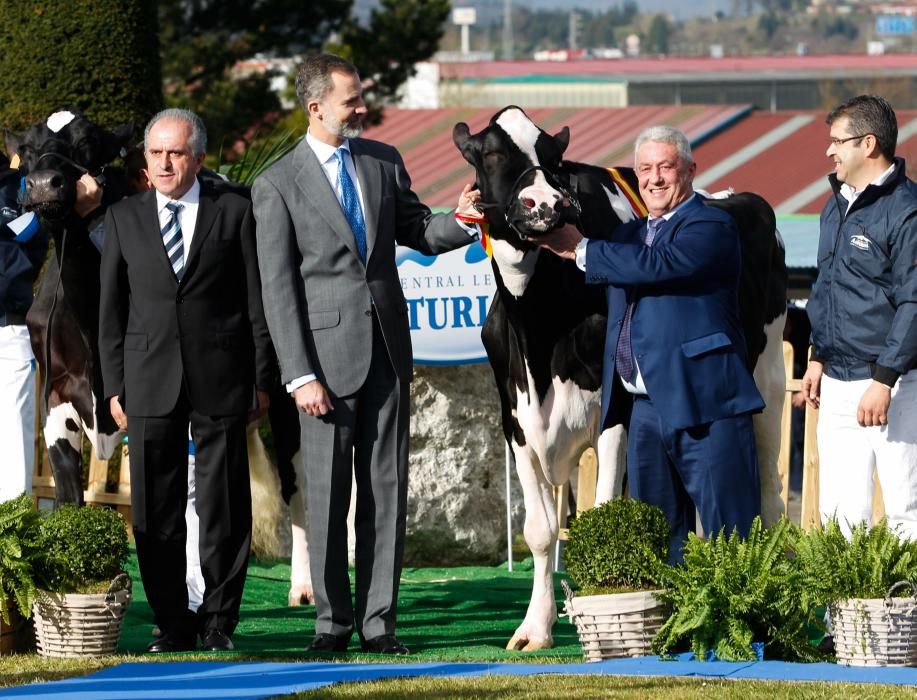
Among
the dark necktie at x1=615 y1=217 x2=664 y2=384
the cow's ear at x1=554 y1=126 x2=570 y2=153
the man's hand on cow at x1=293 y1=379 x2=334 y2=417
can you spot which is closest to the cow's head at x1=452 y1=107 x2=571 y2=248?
the cow's ear at x1=554 y1=126 x2=570 y2=153

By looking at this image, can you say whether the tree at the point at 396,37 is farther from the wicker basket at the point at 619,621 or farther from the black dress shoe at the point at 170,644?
the wicker basket at the point at 619,621

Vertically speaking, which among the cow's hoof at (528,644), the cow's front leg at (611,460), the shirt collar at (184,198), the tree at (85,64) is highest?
the tree at (85,64)

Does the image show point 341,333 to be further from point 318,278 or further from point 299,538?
point 299,538

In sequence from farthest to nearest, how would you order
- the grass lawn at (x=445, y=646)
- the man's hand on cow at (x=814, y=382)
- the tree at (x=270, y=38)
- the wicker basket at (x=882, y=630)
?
1. the tree at (x=270, y=38)
2. the man's hand on cow at (x=814, y=382)
3. the wicker basket at (x=882, y=630)
4. the grass lawn at (x=445, y=646)

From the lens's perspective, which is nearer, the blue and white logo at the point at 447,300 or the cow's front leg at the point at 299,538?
the cow's front leg at the point at 299,538

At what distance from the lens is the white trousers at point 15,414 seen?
804 centimetres

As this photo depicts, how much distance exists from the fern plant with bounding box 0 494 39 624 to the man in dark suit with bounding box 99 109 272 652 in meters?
0.49

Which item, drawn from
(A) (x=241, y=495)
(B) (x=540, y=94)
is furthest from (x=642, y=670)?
(B) (x=540, y=94)

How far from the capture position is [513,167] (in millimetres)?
7164

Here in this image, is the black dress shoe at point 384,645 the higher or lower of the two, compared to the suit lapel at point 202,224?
lower

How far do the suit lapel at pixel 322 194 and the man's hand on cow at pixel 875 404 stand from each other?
2173 mm

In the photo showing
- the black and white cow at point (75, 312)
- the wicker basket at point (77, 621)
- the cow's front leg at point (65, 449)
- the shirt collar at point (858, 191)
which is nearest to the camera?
the wicker basket at point (77, 621)

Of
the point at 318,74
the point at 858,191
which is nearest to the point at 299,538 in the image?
the point at 318,74

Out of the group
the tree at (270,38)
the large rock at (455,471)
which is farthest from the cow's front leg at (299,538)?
the tree at (270,38)
